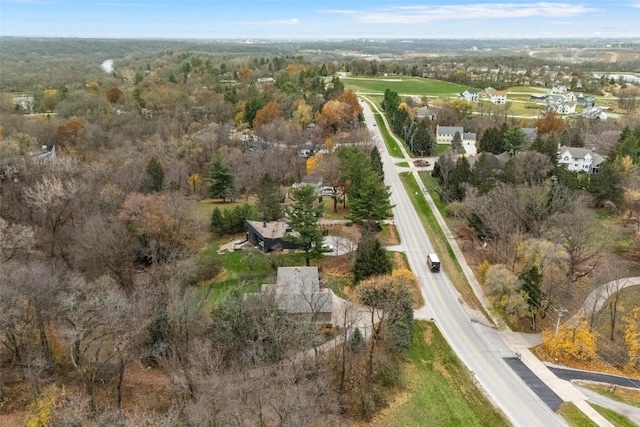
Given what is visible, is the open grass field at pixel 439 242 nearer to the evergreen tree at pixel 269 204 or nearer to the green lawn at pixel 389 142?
the green lawn at pixel 389 142

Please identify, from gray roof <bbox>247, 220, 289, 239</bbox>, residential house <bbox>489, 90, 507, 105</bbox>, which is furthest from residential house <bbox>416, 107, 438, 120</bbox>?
gray roof <bbox>247, 220, 289, 239</bbox>

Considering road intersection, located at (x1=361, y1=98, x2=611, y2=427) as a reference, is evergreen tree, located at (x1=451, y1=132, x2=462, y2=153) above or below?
above

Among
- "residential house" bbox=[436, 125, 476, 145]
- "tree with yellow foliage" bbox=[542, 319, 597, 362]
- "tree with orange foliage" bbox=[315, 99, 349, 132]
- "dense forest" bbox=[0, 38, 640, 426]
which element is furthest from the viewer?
"residential house" bbox=[436, 125, 476, 145]

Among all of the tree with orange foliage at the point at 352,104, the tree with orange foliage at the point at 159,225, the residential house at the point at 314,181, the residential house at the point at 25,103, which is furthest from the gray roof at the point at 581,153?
the residential house at the point at 25,103

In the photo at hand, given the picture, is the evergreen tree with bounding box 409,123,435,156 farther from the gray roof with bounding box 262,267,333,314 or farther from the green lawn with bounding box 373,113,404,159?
the gray roof with bounding box 262,267,333,314

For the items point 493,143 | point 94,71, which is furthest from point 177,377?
point 94,71
